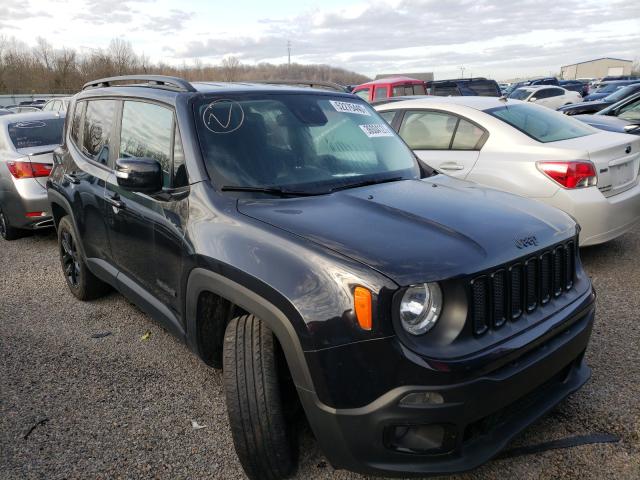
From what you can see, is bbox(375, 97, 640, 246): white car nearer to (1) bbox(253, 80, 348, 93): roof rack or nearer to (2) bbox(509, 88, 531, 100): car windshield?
(1) bbox(253, 80, 348, 93): roof rack

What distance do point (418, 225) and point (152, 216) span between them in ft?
5.05

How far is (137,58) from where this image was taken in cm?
6469

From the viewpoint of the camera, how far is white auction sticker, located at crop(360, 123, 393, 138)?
137 inches

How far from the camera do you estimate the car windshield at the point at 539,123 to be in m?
5.14

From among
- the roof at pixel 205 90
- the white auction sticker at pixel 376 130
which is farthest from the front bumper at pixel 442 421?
the roof at pixel 205 90

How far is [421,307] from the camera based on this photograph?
6.58 feet

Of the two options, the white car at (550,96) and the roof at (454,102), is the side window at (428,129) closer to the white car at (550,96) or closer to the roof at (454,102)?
the roof at (454,102)

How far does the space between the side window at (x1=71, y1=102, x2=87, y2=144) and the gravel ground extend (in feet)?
4.74

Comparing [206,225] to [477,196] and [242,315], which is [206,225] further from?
[477,196]

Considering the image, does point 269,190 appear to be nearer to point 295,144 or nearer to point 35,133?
point 295,144

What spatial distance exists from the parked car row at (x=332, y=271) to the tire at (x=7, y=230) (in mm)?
3476

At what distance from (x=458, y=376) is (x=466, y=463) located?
0.36 meters

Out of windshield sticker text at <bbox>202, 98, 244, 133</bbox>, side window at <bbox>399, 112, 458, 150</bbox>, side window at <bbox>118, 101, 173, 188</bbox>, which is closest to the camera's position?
windshield sticker text at <bbox>202, 98, 244, 133</bbox>

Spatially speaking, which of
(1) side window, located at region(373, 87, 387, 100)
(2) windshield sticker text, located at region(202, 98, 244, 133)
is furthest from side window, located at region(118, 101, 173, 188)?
(1) side window, located at region(373, 87, 387, 100)
